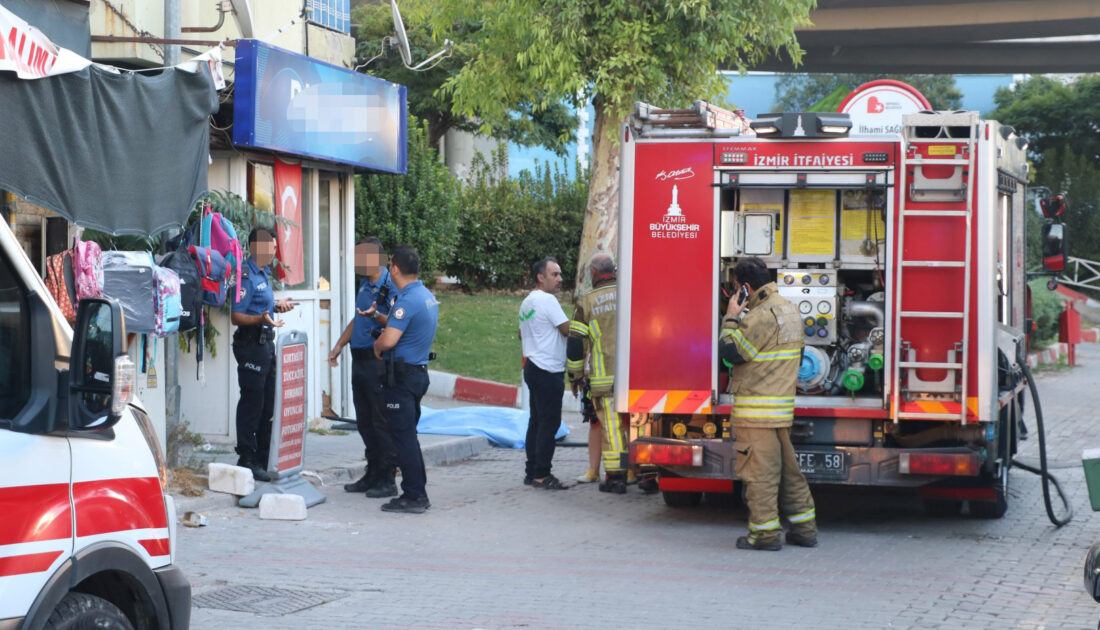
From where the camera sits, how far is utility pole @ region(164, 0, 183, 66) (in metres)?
9.97

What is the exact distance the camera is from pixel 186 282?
9.00m

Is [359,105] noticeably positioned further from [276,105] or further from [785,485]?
[785,485]

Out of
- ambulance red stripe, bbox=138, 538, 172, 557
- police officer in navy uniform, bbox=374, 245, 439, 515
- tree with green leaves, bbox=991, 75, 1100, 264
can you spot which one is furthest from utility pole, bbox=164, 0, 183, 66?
tree with green leaves, bbox=991, 75, 1100, 264

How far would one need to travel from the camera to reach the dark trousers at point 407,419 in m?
9.03

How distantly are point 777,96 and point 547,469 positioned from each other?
218 ft

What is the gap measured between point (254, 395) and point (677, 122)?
361cm

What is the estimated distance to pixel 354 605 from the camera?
6504 millimetres

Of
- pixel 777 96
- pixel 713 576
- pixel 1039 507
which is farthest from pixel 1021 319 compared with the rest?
pixel 777 96

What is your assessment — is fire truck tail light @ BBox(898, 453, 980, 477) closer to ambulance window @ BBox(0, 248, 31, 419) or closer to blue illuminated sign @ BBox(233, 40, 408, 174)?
ambulance window @ BBox(0, 248, 31, 419)

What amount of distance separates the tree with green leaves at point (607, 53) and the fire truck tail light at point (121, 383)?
12823 mm

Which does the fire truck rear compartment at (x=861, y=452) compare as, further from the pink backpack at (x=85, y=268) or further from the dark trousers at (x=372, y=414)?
the pink backpack at (x=85, y=268)

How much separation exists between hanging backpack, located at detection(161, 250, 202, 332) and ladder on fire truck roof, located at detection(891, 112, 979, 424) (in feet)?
15.6

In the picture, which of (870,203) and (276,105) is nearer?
(870,203)

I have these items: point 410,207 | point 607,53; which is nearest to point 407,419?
point 607,53
